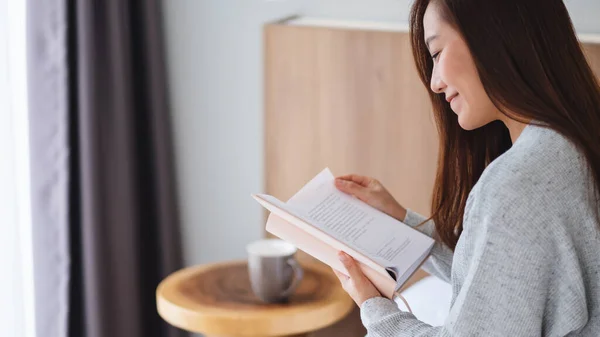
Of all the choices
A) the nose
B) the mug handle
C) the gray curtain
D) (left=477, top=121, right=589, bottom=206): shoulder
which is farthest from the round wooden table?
(left=477, top=121, right=589, bottom=206): shoulder

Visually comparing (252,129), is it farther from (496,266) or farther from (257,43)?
(496,266)

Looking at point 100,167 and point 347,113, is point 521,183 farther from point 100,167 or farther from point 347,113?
point 100,167

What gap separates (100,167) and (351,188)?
0.82m

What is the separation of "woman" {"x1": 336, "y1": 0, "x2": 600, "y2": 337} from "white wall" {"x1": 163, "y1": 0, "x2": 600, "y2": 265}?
1.01 metres

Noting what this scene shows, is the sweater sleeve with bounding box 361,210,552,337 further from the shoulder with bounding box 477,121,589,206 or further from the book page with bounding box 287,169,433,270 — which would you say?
the book page with bounding box 287,169,433,270

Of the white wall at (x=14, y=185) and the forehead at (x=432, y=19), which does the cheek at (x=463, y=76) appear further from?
the white wall at (x=14, y=185)

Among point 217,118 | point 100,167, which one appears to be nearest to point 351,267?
point 100,167

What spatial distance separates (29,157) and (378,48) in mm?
866

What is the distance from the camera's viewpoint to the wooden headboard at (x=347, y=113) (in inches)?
66.1

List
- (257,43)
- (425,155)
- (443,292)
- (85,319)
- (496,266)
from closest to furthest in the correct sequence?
(496,266) < (443,292) < (425,155) < (85,319) < (257,43)

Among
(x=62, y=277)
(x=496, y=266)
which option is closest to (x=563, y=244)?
(x=496, y=266)

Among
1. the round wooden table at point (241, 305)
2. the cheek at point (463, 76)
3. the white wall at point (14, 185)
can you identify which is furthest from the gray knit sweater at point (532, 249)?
the white wall at point (14, 185)

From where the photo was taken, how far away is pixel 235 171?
6.79ft

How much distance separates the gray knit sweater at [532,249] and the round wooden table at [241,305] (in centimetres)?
70
